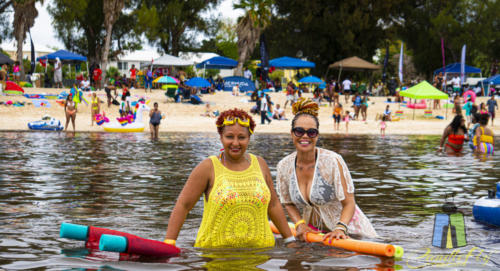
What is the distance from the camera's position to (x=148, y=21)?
150ft

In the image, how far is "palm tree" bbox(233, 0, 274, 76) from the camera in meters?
45.9

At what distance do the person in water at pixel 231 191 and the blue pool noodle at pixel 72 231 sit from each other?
0.66 m

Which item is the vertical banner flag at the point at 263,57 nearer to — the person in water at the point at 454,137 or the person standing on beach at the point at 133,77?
the person standing on beach at the point at 133,77

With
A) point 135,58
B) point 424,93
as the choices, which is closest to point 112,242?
point 424,93

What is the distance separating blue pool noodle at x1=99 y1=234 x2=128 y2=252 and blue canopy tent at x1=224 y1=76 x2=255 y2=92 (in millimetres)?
36189

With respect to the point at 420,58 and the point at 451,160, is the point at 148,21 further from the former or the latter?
the point at 451,160

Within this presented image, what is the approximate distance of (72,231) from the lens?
4.88 m

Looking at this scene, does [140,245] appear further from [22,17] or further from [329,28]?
[329,28]

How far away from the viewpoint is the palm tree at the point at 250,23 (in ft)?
151

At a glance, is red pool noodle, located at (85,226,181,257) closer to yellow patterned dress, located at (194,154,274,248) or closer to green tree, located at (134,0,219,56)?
yellow patterned dress, located at (194,154,274,248)

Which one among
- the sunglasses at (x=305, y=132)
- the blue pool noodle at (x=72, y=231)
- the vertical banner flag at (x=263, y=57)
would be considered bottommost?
the blue pool noodle at (x=72, y=231)

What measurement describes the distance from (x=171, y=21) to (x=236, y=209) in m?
45.4

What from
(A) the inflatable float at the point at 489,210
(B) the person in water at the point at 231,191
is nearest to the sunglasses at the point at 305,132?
(B) the person in water at the point at 231,191

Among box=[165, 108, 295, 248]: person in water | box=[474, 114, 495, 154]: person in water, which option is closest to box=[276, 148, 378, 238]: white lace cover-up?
box=[165, 108, 295, 248]: person in water
